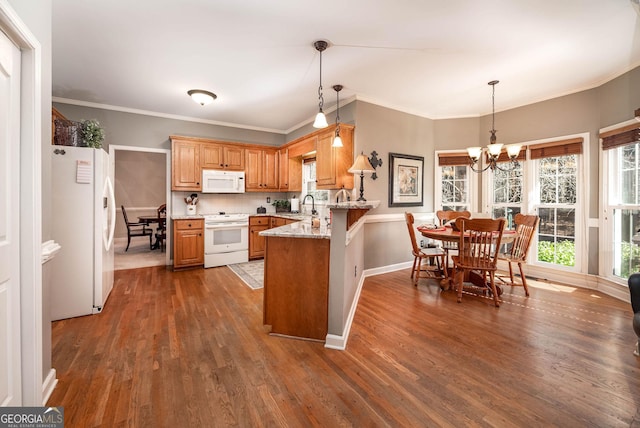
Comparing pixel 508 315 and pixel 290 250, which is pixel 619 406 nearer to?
pixel 508 315

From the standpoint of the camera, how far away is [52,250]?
5.39ft

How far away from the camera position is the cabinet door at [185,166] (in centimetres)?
470

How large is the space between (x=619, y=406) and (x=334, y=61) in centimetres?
353

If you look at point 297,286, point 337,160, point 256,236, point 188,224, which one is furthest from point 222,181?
point 297,286

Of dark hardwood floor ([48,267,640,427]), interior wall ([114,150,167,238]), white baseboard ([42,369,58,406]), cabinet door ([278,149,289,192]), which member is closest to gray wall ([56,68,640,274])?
cabinet door ([278,149,289,192])

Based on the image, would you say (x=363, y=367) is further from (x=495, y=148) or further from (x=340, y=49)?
(x=495, y=148)

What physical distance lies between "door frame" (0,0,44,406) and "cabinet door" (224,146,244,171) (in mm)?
3737

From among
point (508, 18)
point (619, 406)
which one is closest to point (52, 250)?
point (619, 406)

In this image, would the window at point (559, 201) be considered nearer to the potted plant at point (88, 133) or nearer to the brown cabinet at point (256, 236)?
the brown cabinet at point (256, 236)

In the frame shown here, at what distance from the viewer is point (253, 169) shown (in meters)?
5.46

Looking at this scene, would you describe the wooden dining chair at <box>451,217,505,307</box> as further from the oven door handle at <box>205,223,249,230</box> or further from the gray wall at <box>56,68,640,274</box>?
the oven door handle at <box>205,223,249,230</box>

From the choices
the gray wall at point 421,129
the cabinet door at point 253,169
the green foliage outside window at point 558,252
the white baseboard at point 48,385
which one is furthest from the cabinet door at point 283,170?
the green foliage outside window at point 558,252

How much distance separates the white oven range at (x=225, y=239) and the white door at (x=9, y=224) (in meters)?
3.41

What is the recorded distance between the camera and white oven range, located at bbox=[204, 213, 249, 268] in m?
4.73
